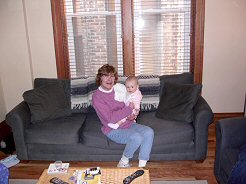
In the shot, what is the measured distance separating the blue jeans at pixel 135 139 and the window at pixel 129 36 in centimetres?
155

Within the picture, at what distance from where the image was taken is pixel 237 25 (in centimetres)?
383

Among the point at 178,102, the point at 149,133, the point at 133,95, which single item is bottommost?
the point at 149,133

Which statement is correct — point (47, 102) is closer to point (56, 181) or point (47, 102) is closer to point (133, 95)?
point (133, 95)

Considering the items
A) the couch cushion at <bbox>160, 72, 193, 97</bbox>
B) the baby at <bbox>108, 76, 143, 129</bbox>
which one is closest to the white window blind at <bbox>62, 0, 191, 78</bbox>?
the couch cushion at <bbox>160, 72, 193, 97</bbox>

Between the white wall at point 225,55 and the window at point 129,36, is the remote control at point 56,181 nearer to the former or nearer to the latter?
the window at point 129,36

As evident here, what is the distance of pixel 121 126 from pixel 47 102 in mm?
951

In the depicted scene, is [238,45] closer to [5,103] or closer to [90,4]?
[90,4]

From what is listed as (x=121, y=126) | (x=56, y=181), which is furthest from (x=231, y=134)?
(x=56, y=181)

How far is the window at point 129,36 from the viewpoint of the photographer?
3.94 meters

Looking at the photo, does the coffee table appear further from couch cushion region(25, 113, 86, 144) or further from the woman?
couch cushion region(25, 113, 86, 144)

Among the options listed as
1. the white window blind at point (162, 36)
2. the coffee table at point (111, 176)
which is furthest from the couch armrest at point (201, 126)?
the white window blind at point (162, 36)

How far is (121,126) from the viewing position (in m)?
2.80

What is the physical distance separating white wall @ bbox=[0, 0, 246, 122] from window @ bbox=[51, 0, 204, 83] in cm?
14

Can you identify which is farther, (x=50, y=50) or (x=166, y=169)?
(x=50, y=50)
